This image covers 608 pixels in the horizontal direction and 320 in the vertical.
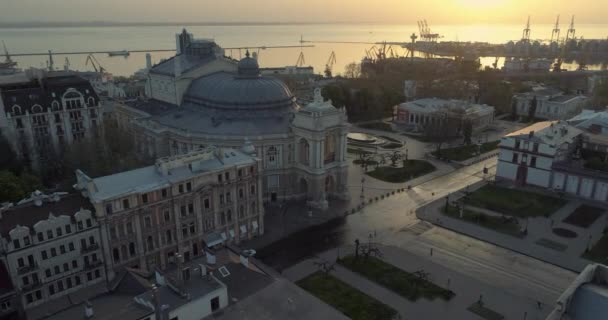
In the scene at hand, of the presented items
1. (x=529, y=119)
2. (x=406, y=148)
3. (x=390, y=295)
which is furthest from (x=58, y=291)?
(x=529, y=119)

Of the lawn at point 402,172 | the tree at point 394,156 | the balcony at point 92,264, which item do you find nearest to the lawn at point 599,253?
the lawn at point 402,172

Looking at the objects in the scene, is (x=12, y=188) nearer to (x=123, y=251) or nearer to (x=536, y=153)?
(x=123, y=251)

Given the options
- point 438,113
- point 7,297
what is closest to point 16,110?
point 7,297

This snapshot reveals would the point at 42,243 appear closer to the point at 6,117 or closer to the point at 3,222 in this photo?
the point at 3,222

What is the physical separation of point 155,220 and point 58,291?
12.7 metres

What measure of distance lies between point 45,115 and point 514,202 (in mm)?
89917

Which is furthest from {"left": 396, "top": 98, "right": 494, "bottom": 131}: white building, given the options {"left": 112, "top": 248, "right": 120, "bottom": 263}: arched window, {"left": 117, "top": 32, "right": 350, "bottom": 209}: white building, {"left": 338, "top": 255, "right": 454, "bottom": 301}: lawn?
{"left": 112, "top": 248, "right": 120, "bottom": 263}: arched window

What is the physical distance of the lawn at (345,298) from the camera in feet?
158

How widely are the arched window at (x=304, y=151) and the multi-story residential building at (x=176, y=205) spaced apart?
12.7 meters

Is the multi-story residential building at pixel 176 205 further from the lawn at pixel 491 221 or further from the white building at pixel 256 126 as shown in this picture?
the lawn at pixel 491 221

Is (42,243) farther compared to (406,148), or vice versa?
(406,148)

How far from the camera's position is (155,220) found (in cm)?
5488

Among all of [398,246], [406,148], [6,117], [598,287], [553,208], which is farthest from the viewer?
[406,148]

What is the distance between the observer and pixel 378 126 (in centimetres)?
13412
